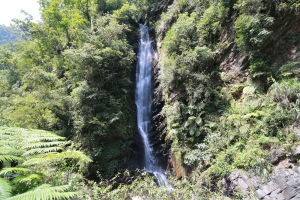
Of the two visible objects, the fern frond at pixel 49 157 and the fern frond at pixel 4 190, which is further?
the fern frond at pixel 49 157

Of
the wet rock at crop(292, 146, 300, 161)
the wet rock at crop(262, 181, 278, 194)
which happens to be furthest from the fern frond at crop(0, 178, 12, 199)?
the wet rock at crop(292, 146, 300, 161)

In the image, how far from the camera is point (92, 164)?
10898 millimetres

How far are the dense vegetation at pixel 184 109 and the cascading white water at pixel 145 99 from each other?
83cm

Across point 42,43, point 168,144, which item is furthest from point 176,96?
point 42,43

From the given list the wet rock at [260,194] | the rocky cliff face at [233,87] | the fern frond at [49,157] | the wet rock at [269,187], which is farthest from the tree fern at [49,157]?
the rocky cliff face at [233,87]

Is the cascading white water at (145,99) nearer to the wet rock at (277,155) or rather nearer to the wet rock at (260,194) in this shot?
the wet rock at (260,194)

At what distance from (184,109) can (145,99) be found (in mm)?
6280

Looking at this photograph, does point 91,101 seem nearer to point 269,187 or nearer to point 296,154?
point 269,187

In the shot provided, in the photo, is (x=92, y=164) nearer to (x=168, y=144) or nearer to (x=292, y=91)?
(x=168, y=144)

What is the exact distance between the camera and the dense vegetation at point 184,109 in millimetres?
3654

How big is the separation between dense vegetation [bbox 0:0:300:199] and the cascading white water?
0.83m

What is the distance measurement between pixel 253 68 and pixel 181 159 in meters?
5.48

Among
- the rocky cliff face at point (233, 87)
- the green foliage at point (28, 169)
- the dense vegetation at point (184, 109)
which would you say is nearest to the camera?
the green foliage at point (28, 169)

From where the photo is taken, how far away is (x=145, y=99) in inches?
588
